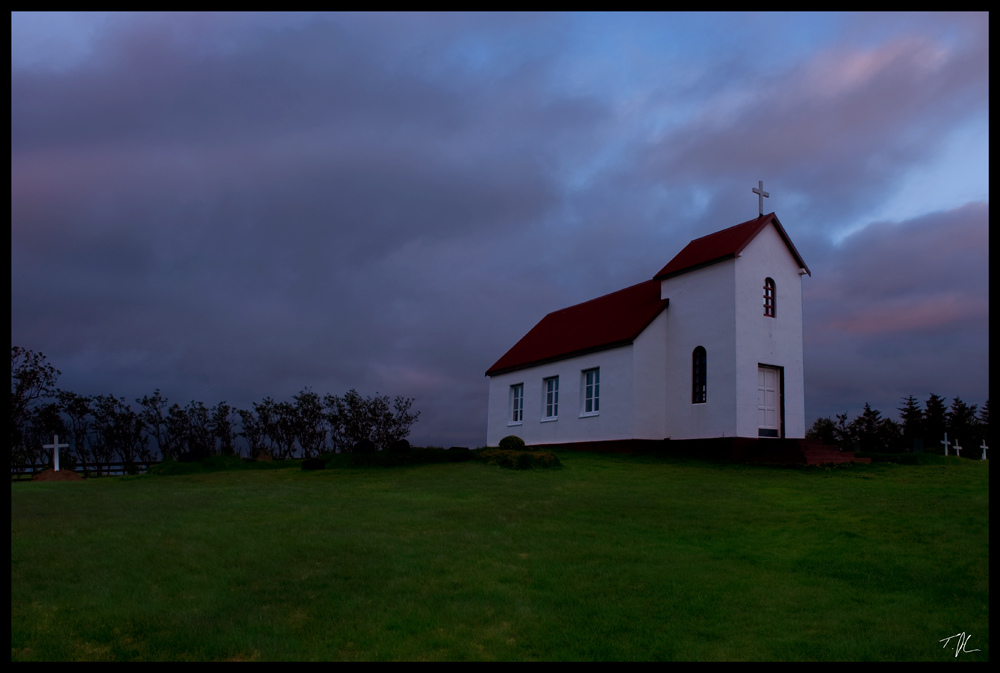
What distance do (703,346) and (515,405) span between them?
37.4 feet

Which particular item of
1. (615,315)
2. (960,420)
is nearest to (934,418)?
(960,420)

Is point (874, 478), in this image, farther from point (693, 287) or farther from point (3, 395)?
point (3, 395)

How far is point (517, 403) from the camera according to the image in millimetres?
36844

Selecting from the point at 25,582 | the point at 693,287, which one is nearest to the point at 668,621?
the point at 25,582

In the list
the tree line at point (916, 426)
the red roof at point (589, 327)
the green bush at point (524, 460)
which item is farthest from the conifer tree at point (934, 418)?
the green bush at point (524, 460)

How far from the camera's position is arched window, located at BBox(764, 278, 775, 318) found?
2811cm

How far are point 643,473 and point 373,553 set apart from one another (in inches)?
483

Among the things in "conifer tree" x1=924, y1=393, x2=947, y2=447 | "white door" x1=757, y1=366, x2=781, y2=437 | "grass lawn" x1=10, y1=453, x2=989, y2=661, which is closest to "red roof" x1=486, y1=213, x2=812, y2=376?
"white door" x1=757, y1=366, x2=781, y2=437

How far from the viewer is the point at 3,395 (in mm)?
7359

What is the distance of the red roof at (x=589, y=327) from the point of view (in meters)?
30.4

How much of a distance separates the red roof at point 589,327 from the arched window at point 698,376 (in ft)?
7.19

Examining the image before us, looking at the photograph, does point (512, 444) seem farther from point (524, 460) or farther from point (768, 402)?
point (768, 402)

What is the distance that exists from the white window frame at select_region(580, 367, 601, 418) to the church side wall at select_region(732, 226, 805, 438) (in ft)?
19.8
